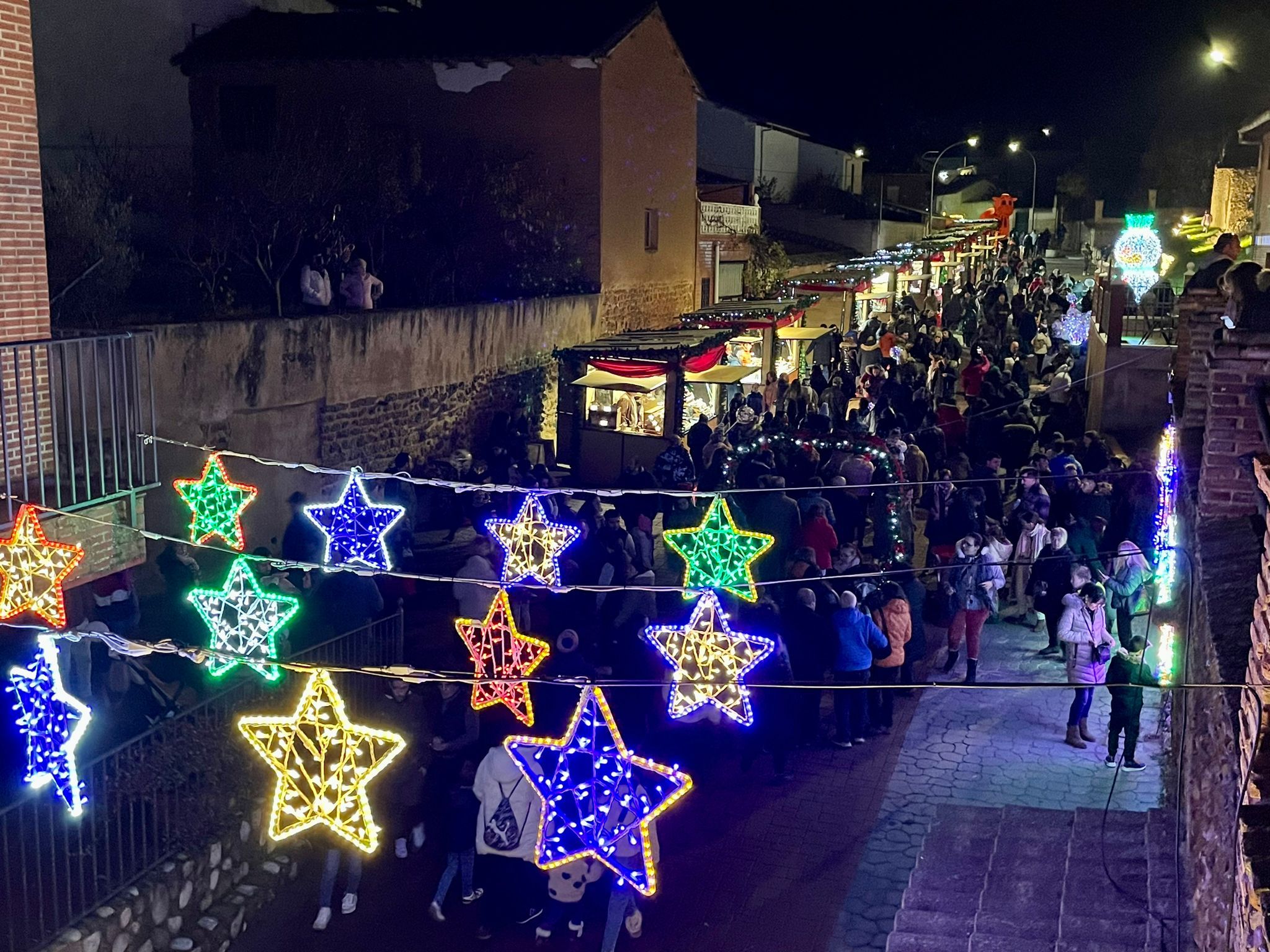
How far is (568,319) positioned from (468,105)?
4592 mm

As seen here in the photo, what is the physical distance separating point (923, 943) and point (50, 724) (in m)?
5.40

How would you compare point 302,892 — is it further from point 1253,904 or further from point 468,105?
point 468,105

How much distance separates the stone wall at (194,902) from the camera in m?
7.86

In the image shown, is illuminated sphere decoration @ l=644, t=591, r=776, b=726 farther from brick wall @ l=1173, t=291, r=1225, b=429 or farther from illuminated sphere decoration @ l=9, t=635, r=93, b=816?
brick wall @ l=1173, t=291, r=1225, b=429

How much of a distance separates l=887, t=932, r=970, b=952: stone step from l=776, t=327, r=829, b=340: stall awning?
17315 mm

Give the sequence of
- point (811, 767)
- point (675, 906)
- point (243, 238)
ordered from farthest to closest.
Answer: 1. point (243, 238)
2. point (811, 767)
3. point (675, 906)

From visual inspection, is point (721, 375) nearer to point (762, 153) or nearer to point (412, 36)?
point (412, 36)

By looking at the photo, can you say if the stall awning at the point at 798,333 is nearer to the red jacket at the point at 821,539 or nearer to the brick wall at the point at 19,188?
the red jacket at the point at 821,539

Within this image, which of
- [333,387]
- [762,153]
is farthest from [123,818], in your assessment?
[762,153]

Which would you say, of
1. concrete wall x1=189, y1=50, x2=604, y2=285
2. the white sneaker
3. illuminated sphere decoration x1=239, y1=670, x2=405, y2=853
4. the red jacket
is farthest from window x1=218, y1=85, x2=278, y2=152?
the white sneaker

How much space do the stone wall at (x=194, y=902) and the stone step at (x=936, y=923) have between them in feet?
15.0

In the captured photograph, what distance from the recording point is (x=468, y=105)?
77.8ft

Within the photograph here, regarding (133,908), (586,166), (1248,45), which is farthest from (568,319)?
(133,908)

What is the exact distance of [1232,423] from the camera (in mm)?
7793
